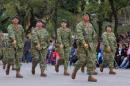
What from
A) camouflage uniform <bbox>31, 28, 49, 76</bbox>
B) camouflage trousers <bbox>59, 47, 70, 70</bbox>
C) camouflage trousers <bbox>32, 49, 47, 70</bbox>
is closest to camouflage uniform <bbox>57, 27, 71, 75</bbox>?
camouflage trousers <bbox>59, 47, 70, 70</bbox>

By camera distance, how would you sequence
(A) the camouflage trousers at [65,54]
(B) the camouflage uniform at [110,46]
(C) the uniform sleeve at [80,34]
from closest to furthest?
1. (C) the uniform sleeve at [80,34]
2. (A) the camouflage trousers at [65,54]
3. (B) the camouflage uniform at [110,46]

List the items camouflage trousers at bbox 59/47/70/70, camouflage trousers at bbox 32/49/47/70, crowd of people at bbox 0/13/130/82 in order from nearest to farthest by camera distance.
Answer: crowd of people at bbox 0/13/130/82
camouflage trousers at bbox 32/49/47/70
camouflage trousers at bbox 59/47/70/70

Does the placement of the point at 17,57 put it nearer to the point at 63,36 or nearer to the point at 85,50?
the point at 63,36

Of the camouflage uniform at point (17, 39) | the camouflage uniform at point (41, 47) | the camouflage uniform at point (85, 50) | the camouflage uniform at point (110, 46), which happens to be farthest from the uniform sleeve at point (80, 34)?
the camouflage uniform at point (110, 46)

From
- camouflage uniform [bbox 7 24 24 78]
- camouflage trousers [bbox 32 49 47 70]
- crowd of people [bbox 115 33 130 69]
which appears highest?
camouflage uniform [bbox 7 24 24 78]

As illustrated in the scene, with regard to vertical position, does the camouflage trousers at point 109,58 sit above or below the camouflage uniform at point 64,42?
below

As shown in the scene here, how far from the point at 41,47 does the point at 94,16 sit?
18544mm

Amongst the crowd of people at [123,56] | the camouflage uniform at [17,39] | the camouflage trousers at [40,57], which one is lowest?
the crowd of people at [123,56]

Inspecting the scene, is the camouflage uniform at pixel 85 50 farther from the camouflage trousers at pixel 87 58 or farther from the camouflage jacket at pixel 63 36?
the camouflage jacket at pixel 63 36

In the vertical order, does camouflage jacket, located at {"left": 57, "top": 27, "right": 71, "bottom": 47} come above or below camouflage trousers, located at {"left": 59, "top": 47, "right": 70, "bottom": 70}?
above

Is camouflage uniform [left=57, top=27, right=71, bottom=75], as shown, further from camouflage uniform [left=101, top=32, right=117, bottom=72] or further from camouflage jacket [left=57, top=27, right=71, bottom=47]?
camouflage uniform [left=101, top=32, right=117, bottom=72]

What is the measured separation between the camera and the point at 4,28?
1799 inches

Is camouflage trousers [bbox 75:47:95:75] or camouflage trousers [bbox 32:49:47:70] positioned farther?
camouflage trousers [bbox 32:49:47:70]

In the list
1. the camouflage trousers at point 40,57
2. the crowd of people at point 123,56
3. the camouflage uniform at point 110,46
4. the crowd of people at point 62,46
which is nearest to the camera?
the crowd of people at point 62,46
